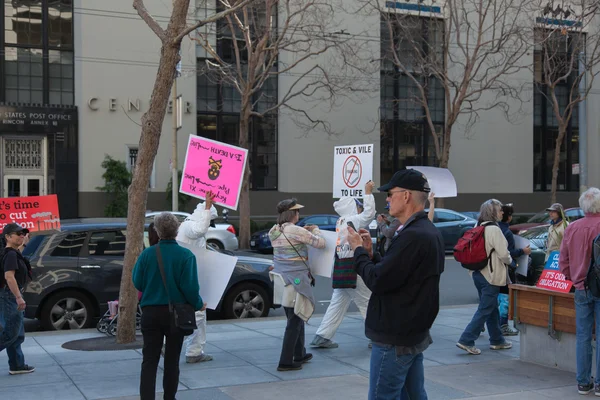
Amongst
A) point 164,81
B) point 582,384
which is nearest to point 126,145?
point 164,81

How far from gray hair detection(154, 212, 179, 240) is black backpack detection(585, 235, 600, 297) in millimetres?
3720

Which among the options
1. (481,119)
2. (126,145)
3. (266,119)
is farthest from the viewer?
(481,119)

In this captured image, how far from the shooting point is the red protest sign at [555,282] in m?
7.50

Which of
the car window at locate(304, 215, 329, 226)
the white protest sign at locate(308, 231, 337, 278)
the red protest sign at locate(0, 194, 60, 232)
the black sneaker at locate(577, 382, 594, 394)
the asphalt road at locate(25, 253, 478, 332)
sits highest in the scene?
the red protest sign at locate(0, 194, 60, 232)

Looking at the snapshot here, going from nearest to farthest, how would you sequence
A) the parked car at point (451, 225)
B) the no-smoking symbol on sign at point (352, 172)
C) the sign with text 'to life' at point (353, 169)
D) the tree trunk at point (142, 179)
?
the tree trunk at point (142, 179) → the sign with text 'to life' at point (353, 169) → the no-smoking symbol on sign at point (352, 172) → the parked car at point (451, 225)

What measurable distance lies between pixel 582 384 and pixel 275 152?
2385 cm

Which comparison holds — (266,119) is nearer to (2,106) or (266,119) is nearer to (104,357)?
(2,106)

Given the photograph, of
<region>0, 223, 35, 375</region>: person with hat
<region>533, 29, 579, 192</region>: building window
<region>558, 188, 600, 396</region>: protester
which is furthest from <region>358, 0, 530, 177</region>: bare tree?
<region>0, 223, 35, 375</region>: person with hat

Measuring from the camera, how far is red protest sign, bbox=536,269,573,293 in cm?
750

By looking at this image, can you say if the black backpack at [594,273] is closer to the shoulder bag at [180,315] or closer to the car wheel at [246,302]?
the shoulder bag at [180,315]

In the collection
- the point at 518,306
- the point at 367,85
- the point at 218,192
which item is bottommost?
the point at 518,306

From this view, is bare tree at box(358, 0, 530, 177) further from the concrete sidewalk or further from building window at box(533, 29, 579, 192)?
the concrete sidewalk

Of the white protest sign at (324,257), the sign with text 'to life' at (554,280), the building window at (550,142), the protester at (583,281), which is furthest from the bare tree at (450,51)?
the protester at (583,281)

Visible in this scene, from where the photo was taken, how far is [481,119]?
3312 centimetres
